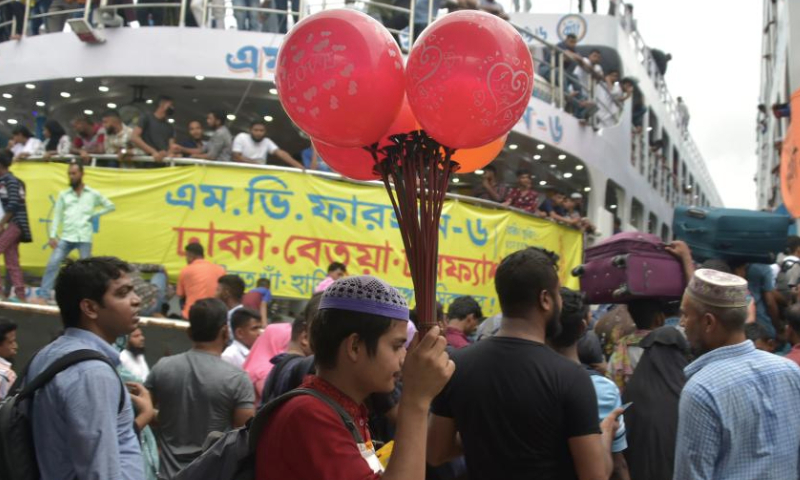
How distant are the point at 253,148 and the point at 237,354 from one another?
613cm

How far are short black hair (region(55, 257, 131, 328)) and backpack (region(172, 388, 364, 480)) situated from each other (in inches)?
49.0

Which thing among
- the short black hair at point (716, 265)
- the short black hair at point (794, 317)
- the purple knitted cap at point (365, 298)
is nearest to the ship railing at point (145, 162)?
the short black hair at point (716, 265)

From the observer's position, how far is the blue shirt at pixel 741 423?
2973 millimetres

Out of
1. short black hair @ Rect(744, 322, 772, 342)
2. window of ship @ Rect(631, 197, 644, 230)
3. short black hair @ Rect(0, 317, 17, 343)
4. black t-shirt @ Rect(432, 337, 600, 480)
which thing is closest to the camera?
black t-shirt @ Rect(432, 337, 600, 480)

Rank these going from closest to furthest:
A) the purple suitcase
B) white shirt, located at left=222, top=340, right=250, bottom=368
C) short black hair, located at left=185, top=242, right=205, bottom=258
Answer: the purple suitcase, white shirt, located at left=222, top=340, right=250, bottom=368, short black hair, located at left=185, top=242, right=205, bottom=258

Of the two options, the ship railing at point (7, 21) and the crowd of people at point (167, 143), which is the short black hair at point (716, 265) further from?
the ship railing at point (7, 21)

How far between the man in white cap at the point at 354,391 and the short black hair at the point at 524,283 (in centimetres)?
100

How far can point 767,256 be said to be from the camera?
502 centimetres

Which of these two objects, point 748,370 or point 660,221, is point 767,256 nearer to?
point 748,370

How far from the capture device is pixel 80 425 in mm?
2719

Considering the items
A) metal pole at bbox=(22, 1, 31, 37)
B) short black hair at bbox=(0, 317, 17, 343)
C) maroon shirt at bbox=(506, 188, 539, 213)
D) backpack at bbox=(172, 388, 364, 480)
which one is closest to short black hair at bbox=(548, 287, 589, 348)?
backpack at bbox=(172, 388, 364, 480)

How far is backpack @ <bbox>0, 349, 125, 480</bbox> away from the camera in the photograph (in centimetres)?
275

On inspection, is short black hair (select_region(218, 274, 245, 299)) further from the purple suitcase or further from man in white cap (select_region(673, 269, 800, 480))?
man in white cap (select_region(673, 269, 800, 480))

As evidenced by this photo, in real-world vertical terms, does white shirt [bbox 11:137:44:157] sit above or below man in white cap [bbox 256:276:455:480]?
above
